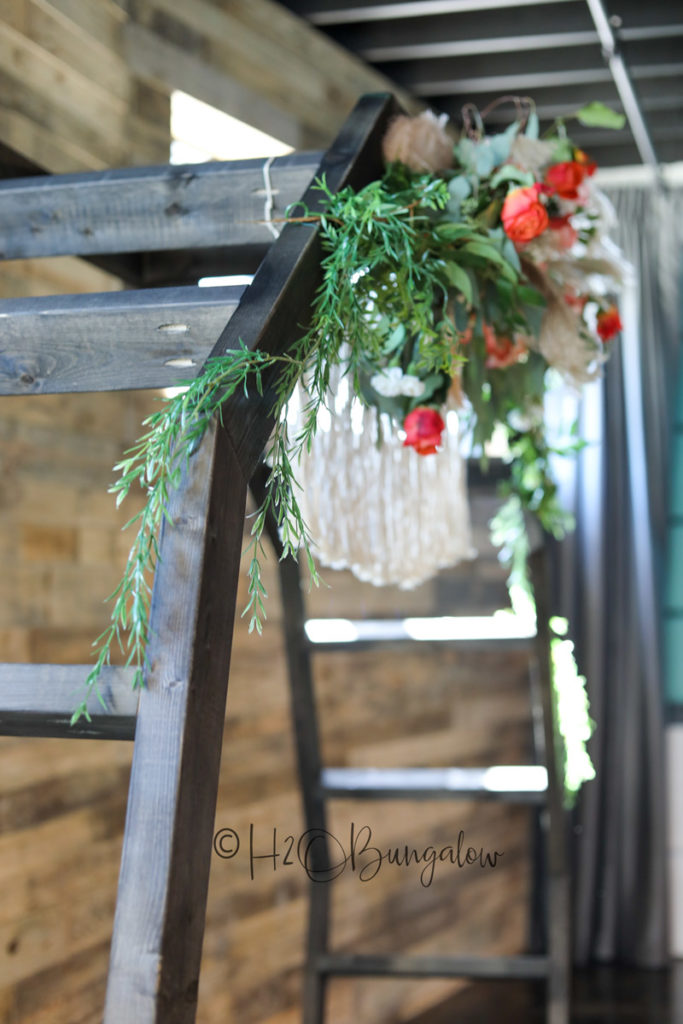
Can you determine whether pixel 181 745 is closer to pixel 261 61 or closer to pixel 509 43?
pixel 261 61

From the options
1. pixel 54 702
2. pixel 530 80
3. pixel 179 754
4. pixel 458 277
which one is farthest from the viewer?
pixel 530 80

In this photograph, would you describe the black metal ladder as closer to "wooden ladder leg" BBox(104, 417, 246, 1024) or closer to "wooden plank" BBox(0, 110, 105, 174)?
"wooden plank" BBox(0, 110, 105, 174)

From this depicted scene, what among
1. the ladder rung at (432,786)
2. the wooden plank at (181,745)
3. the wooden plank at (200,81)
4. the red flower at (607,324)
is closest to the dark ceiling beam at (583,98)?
the wooden plank at (200,81)

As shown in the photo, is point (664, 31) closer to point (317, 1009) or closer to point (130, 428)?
point (130, 428)

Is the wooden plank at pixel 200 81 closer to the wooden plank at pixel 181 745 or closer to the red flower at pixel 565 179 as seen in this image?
the red flower at pixel 565 179

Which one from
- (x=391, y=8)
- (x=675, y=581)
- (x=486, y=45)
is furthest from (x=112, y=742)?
(x=675, y=581)

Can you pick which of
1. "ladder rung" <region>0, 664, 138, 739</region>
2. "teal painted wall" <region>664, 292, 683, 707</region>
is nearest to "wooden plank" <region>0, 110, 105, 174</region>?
"ladder rung" <region>0, 664, 138, 739</region>

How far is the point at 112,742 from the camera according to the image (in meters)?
2.17

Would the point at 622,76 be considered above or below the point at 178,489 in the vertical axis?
above

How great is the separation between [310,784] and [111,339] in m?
1.49

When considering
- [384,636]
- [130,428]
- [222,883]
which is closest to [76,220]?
[130,428]

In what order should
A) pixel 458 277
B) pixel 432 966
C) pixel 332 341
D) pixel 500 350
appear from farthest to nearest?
pixel 432 966 < pixel 500 350 < pixel 458 277 < pixel 332 341

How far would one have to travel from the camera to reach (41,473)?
6.61 ft

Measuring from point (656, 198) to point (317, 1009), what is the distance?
2.79 meters
